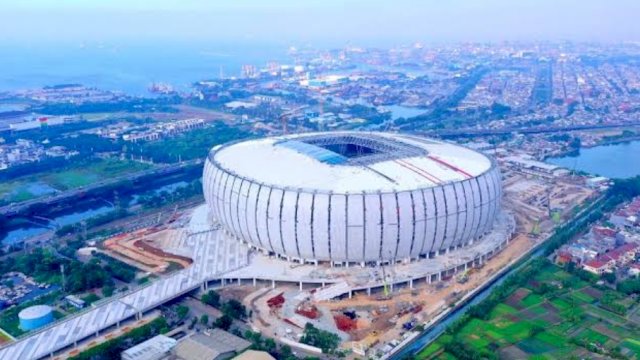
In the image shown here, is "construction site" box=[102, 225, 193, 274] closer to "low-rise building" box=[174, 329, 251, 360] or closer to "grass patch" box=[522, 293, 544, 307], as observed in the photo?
"low-rise building" box=[174, 329, 251, 360]

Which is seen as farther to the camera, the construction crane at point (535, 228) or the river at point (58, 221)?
the river at point (58, 221)

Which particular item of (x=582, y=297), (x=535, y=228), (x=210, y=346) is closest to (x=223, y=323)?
(x=210, y=346)

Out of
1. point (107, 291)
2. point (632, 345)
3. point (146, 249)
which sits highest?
point (632, 345)

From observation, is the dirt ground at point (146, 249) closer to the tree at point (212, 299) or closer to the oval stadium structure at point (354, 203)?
the oval stadium structure at point (354, 203)

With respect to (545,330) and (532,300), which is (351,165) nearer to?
(532,300)

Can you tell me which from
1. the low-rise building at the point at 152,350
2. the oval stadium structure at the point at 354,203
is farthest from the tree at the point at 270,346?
the oval stadium structure at the point at 354,203

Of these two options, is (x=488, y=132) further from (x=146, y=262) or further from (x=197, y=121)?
(x=146, y=262)

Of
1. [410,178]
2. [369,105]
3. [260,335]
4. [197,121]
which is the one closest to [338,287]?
[260,335]
